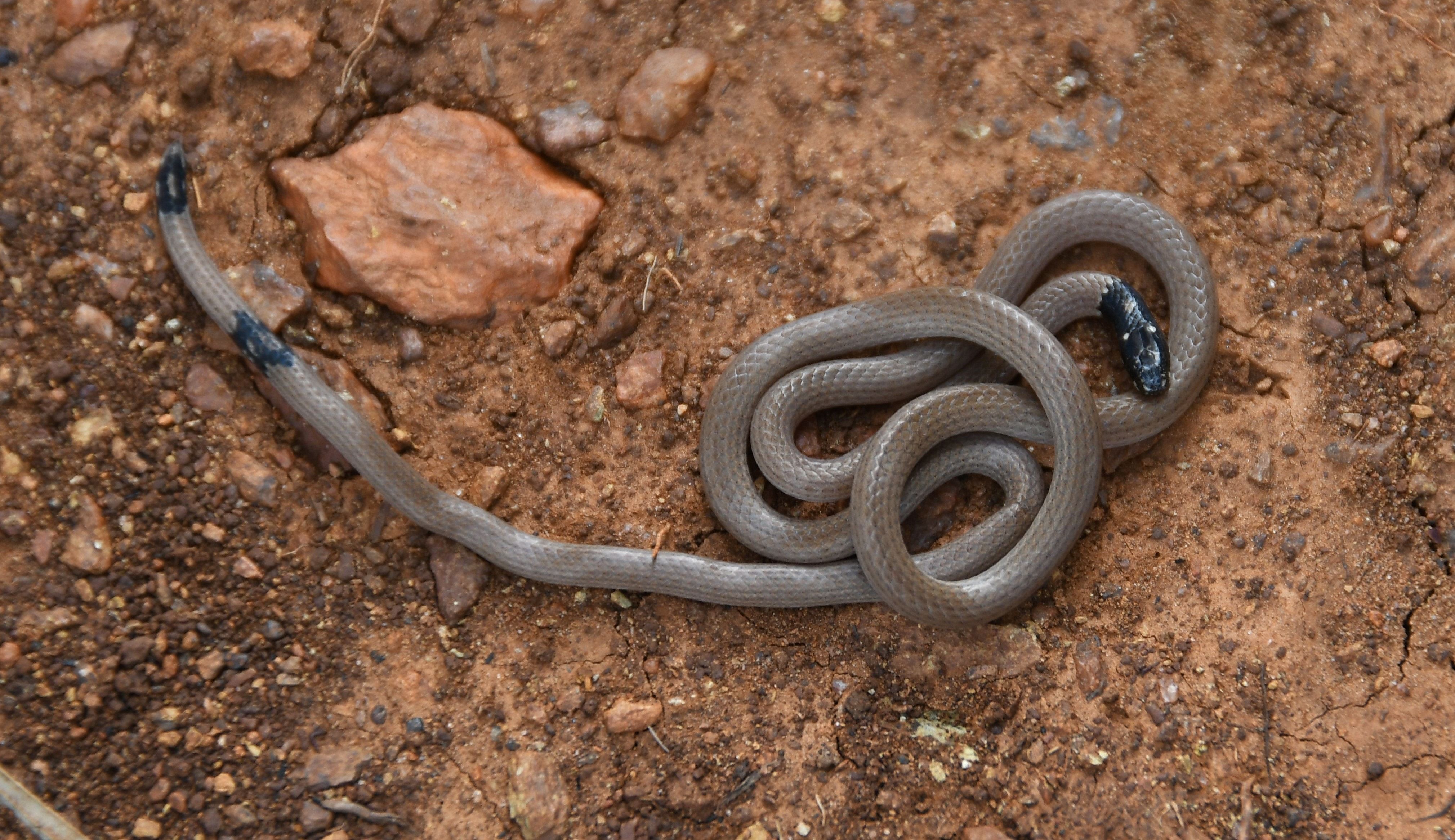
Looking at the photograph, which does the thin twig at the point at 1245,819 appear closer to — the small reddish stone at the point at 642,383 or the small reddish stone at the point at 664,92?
the small reddish stone at the point at 642,383

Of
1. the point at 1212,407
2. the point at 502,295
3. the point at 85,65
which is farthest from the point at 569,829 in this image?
the point at 85,65

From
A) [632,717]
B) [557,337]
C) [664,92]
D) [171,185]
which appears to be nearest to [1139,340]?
[664,92]

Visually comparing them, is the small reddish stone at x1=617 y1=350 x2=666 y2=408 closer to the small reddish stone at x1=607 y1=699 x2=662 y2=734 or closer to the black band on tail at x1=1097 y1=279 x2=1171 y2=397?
the small reddish stone at x1=607 y1=699 x2=662 y2=734

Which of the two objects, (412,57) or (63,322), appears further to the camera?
(412,57)

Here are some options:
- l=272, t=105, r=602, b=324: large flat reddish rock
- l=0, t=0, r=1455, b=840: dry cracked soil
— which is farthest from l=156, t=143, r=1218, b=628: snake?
l=272, t=105, r=602, b=324: large flat reddish rock

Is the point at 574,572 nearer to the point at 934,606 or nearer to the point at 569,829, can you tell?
the point at 569,829

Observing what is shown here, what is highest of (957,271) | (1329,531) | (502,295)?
(502,295)
